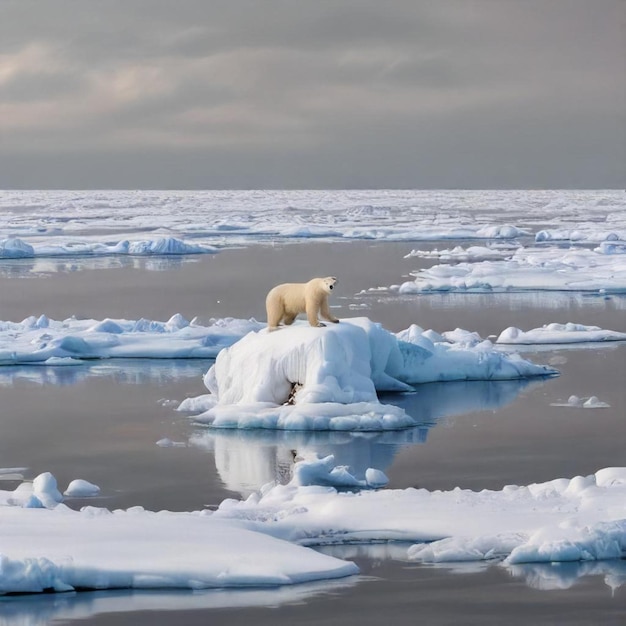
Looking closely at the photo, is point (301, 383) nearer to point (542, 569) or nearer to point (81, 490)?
point (81, 490)

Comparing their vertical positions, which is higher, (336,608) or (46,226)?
(46,226)

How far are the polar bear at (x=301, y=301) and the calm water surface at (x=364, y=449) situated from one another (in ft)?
4.70

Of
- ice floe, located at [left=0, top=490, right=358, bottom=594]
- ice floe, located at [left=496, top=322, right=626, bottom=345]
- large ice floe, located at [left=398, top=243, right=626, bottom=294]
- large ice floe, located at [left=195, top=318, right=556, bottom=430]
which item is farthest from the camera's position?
large ice floe, located at [left=398, top=243, right=626, bottom=294]

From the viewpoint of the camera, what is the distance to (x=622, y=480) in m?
10.2

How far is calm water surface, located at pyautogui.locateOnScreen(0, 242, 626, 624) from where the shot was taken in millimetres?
7410

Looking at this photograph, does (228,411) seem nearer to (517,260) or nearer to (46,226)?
(517,260)

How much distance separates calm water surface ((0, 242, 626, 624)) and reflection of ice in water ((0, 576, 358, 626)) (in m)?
0.01

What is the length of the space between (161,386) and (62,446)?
11.9ft

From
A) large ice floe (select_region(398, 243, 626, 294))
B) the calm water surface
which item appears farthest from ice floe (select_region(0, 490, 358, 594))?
large ice floe (select_region(398, 243, 626, 294))

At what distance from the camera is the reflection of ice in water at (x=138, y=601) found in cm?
727

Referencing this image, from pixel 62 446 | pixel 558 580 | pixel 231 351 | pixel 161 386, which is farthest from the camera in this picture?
pixel 161 386

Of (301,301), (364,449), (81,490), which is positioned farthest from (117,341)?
(81,490)

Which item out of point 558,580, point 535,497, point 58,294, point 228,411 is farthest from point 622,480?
point 58,294

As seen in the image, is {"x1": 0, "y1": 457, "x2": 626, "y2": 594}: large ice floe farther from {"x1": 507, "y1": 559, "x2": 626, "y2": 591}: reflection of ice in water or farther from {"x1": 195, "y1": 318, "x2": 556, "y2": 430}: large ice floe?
{"x1": 195, "y1": 318, "x2": 556, "y2": 430}: large ice floe
